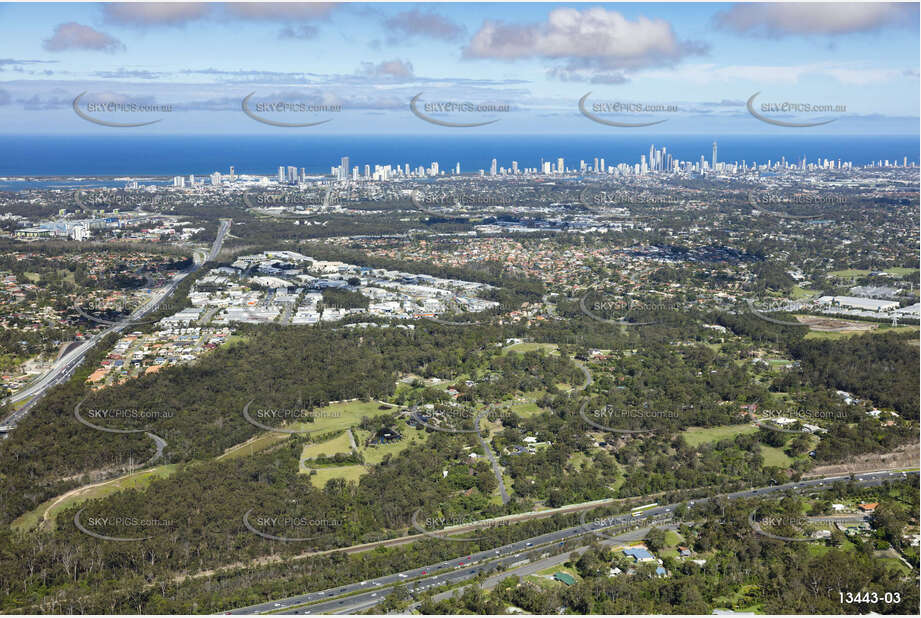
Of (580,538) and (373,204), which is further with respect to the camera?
(373,204)

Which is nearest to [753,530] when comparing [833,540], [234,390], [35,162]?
[833,540]

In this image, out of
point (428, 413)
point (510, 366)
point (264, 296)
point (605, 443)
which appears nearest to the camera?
point (605, 443)

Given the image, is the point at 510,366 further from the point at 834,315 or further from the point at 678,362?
the point at 834,315

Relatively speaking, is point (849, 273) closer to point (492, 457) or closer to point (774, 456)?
point (774, 456)

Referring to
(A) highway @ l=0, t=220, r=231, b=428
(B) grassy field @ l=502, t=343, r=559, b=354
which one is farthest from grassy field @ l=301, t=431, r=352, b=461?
(B) grassy field @ l=502, t=343, r=559, b=354

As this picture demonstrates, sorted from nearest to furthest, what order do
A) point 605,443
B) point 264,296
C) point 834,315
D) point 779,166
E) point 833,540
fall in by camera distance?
point 833,540, point 605,443, point 834,315, point 264,296, point 779,166
